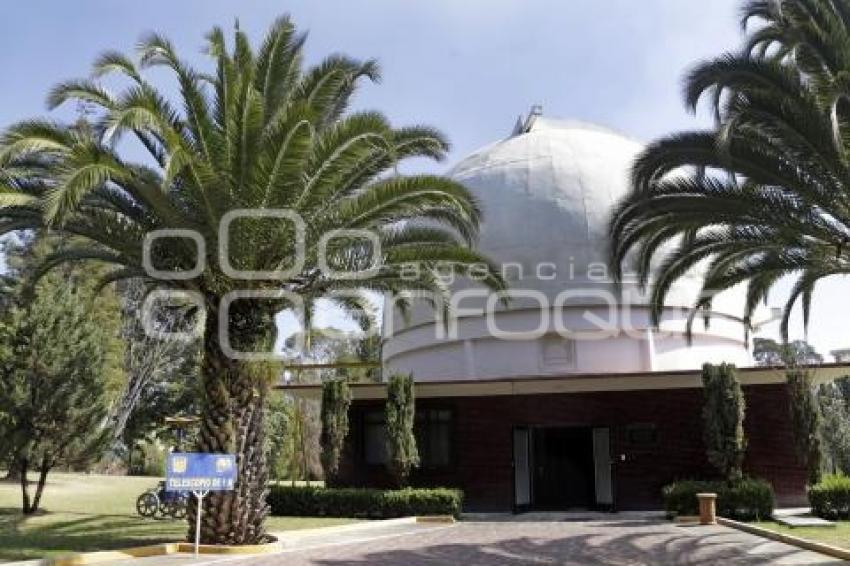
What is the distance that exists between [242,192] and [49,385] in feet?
32.7

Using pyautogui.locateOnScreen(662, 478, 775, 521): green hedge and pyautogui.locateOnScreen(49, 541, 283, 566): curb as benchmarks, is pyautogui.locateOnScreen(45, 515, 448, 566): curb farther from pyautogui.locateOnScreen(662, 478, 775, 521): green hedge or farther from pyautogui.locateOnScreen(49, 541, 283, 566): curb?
pyautogui.locateOnScreen(662, 478, 775, 521): green hedge

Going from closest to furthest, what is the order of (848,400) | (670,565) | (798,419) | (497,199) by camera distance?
(670,565)
(798,419)
(497,199)
(848,400)

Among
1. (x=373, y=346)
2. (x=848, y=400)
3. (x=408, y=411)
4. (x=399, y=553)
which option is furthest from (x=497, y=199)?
(x=848, y=400)

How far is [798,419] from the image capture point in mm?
18953

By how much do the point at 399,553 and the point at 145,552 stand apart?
146 inches

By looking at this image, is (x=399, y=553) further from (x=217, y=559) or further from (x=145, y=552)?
(x=145, y=552)

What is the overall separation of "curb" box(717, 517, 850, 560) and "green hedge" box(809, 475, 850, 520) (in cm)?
169

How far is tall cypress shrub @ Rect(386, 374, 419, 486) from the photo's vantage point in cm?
2034

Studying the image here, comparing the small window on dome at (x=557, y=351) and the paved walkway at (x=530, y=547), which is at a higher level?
the small window on dome at (x=557, y=351)

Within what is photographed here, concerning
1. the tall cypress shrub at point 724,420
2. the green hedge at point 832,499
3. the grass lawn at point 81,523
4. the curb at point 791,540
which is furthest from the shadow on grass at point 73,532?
the green hedge at point 832,499

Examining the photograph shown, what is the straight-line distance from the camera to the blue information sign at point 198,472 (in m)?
11.9

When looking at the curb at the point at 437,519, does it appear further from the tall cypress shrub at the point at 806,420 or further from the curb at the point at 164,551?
the tall cypress shrub at the point at 806,420

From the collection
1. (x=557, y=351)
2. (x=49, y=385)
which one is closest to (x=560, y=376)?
(x=557, y=351)

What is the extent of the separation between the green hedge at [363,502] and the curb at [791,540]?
19.9ft
